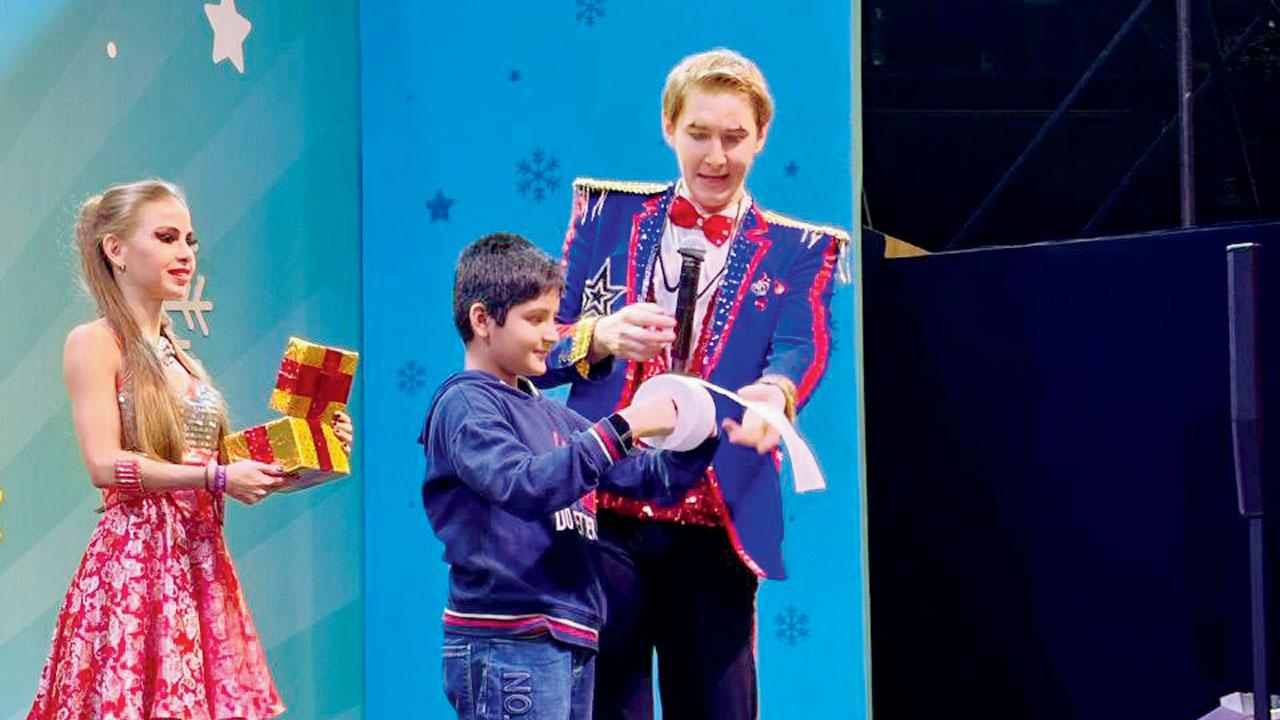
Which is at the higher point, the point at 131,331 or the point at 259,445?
the point at 131,331

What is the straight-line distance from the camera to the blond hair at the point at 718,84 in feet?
11.7

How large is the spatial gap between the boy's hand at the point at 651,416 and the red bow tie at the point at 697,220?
72 cm

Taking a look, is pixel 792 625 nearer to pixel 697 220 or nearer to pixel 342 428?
pixel 697 220

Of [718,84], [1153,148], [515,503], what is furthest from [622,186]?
[1153,148]

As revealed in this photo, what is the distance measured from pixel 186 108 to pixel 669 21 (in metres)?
1.05

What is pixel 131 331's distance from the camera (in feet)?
10.3

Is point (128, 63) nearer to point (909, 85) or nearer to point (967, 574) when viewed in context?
point (967, 574)

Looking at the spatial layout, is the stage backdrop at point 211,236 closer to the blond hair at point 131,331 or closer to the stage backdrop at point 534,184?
the stage backdrop at point 534,184

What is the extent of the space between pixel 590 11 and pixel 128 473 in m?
1.54

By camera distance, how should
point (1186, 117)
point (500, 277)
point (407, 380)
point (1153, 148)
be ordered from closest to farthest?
point (500, 277), point (407, 380), point (1186, 117), point (1153, 148)

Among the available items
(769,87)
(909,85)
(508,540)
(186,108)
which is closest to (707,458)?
(508,540)

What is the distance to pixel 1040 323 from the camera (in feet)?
14.0

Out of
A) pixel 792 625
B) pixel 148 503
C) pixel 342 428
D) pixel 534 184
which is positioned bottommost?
pixel 792 625

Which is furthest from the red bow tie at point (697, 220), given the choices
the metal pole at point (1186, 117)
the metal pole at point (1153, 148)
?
the metal pole at point (1153, 148)
